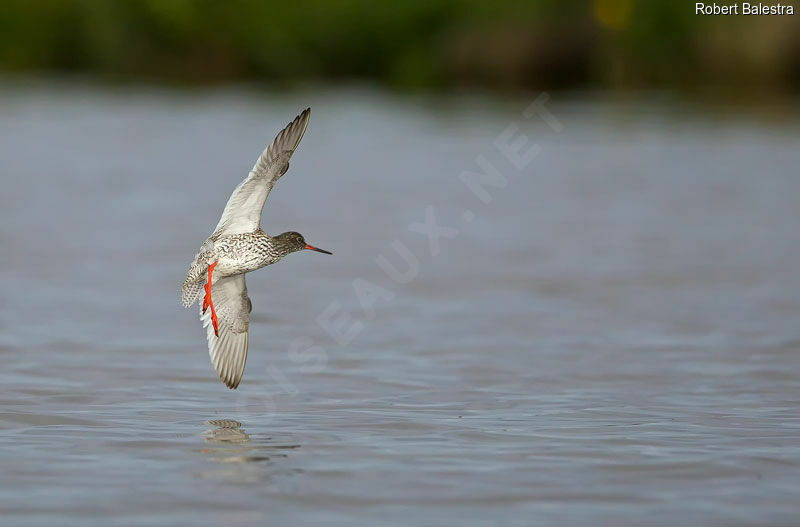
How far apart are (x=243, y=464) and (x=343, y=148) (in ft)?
53.3

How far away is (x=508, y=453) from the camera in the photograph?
650cm

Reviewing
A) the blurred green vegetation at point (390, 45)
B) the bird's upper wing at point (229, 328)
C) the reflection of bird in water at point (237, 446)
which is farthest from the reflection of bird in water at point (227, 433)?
the blurred green vegetation at point (390, 45)

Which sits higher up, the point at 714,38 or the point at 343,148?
the point at 714,38

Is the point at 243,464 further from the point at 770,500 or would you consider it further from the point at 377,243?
the point at 377,243

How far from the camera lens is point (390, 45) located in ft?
103

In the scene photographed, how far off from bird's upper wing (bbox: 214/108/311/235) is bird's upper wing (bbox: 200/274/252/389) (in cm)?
48

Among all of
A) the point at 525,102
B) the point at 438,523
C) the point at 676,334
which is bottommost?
the point at 438,523

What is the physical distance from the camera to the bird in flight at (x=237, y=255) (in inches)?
276

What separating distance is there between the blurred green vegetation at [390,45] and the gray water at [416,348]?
30.1 feet

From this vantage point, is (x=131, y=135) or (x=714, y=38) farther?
(x=714, y=38)

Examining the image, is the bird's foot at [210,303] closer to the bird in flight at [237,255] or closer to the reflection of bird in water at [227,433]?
the bird in flight at [237,255]

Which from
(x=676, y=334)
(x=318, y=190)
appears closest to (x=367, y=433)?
(x=676, y=334)

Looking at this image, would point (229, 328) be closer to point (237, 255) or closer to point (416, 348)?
point (237, 255)

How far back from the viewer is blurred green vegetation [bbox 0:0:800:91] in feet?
98.2
